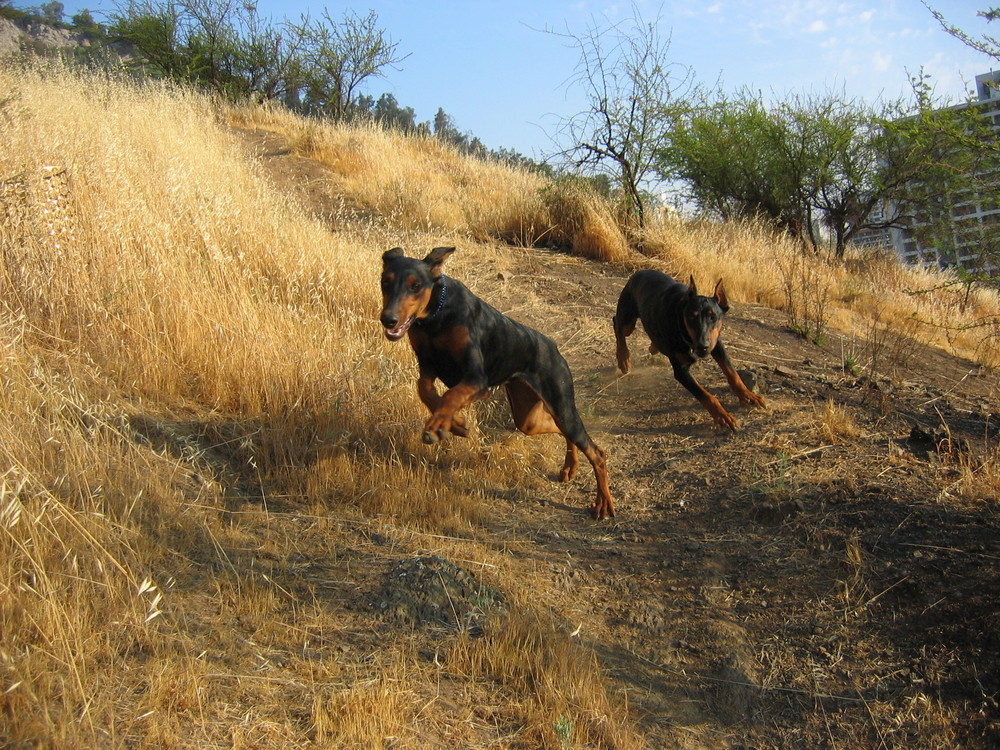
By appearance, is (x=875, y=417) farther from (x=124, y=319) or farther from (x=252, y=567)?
(x=124, y=319)

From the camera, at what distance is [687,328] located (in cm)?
606

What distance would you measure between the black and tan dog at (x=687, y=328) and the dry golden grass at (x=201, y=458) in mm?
842

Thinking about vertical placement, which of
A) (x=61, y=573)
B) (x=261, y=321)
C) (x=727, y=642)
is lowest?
(x=727, y=642)

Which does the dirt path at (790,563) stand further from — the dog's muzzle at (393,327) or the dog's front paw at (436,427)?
the dog's muzzle at (393,327)

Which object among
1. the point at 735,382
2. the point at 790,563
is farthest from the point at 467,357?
the point at 735,382

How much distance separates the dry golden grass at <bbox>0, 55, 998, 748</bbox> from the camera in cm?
291

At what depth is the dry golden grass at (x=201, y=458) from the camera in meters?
2.91

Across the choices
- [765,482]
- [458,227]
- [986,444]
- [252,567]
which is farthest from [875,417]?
[458,227]

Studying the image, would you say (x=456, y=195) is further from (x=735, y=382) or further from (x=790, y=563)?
(x=790, y=563)

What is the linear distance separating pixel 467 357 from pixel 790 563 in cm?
208

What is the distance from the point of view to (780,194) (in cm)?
1480

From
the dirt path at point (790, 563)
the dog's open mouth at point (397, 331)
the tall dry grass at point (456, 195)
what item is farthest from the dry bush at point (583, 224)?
the dog's open mouth at point (397, 331)

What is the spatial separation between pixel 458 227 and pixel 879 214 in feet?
28.0

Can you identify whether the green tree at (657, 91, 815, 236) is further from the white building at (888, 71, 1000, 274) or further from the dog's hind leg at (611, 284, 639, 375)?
the dog's hind leg at (611, 284, 639, 375)
